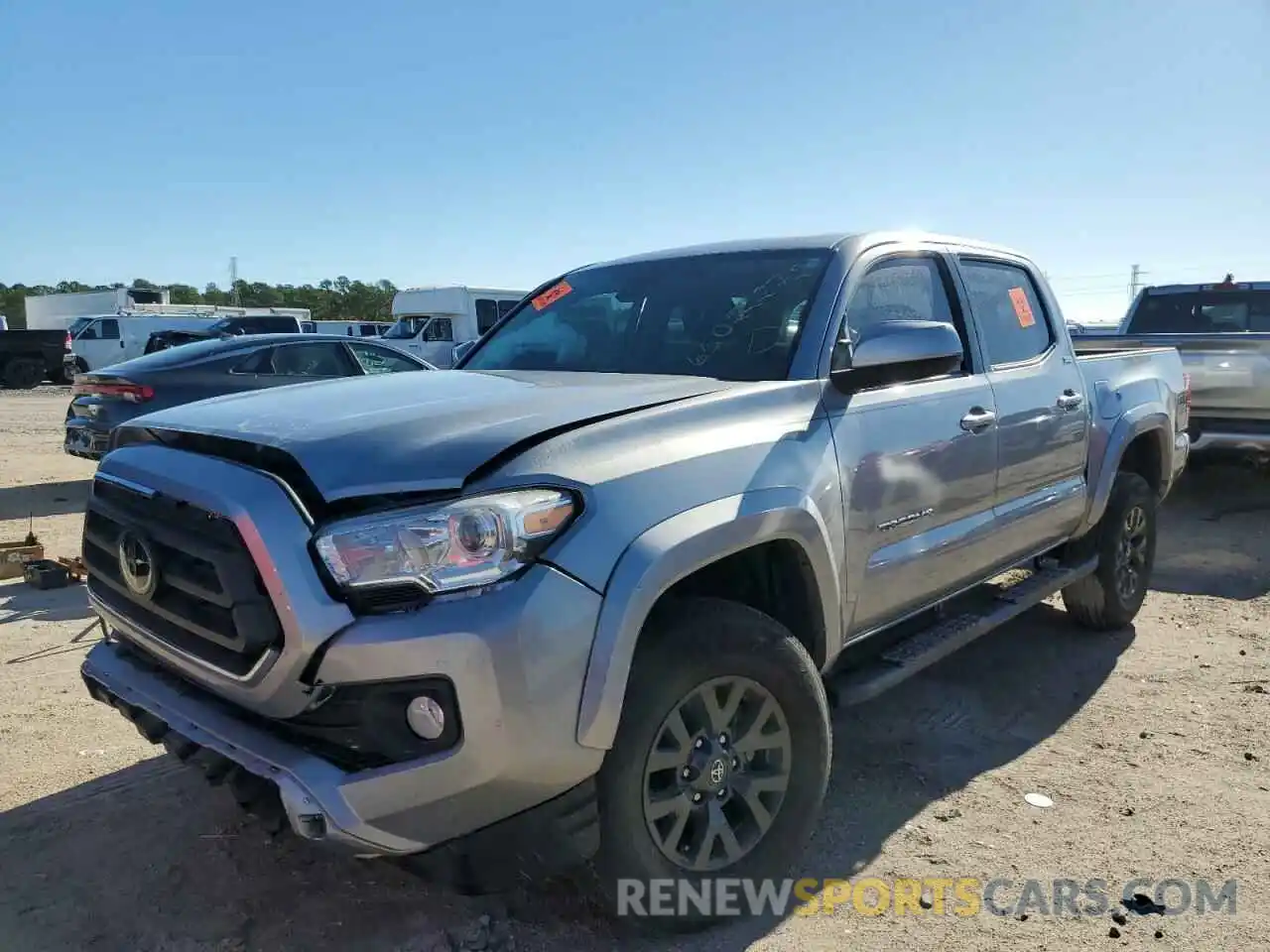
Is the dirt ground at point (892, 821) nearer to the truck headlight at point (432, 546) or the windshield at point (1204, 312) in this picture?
the truck headlight at point (432, 546)

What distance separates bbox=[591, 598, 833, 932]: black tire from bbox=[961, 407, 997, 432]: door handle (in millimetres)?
1288

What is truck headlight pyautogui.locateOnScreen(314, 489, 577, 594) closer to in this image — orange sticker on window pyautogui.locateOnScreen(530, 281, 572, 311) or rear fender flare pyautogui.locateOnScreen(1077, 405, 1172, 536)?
orange sticker on window pyautogui.locateOnScreen(530, 281, 572, 311)

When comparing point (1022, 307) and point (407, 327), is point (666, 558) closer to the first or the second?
point (1022, 307)

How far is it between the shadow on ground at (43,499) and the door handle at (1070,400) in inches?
322

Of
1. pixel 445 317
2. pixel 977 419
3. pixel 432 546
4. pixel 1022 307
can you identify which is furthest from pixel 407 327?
pixel 432 546

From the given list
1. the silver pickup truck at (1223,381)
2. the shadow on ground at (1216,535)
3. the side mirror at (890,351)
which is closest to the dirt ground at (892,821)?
the shadow on ground at (1216,535)

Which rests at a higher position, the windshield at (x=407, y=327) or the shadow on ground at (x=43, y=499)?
the windshield at (x=407, y=327)

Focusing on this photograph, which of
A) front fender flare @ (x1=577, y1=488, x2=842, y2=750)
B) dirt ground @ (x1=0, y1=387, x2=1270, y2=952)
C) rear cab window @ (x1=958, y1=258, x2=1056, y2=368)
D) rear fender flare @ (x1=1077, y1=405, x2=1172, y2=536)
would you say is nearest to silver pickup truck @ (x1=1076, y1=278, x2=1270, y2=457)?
rear fender flare @ (x1=1077, y1=405, x2=1172, y2=536)

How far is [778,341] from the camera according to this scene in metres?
3.06

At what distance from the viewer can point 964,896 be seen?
275cm

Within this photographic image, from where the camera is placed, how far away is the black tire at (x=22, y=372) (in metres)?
23.0

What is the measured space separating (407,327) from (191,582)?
73.2 ft

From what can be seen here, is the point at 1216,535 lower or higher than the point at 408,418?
lower

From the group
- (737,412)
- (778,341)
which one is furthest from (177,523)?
(778,341)
